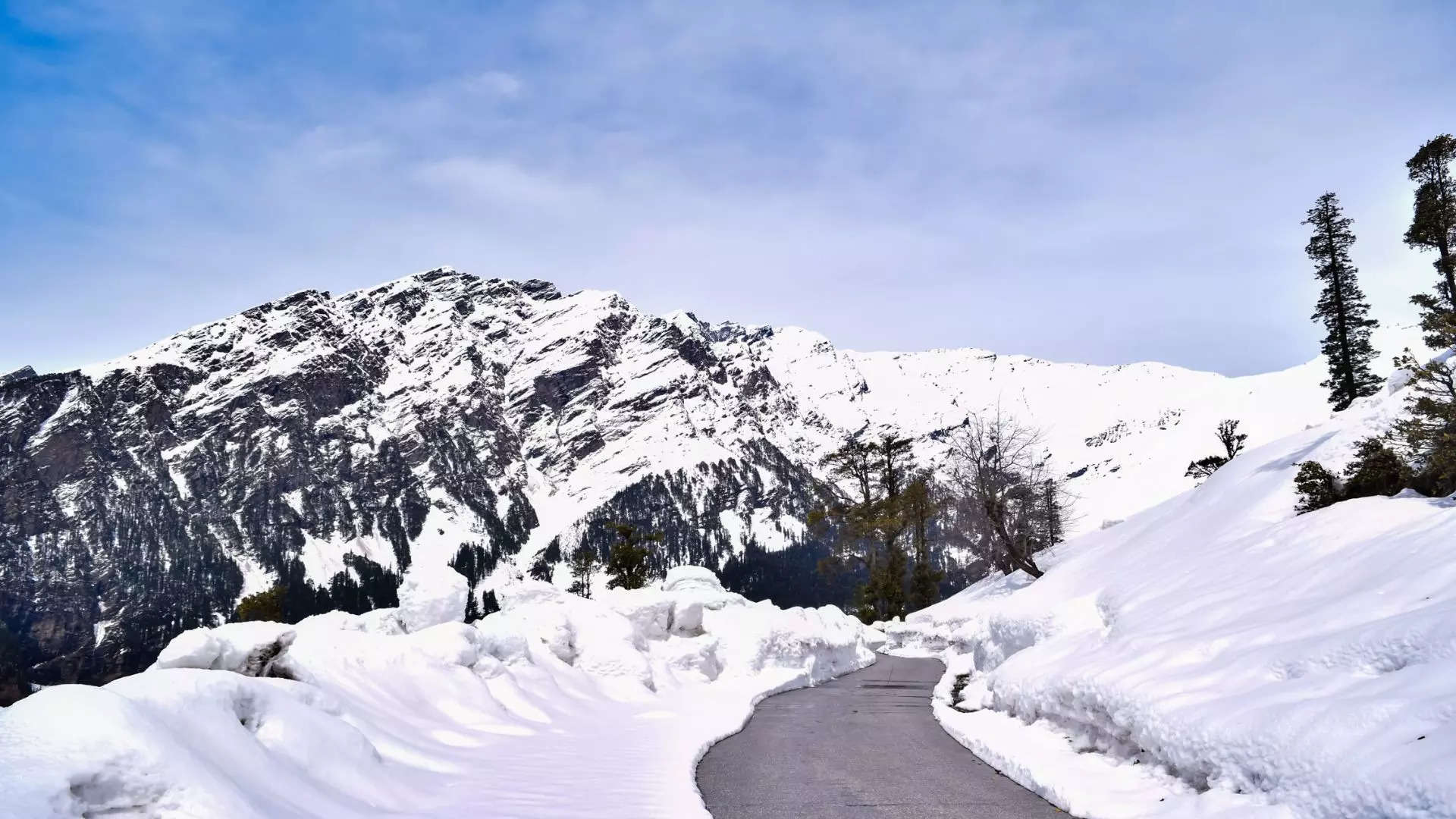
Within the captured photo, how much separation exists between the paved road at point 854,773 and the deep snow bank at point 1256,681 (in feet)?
1.88

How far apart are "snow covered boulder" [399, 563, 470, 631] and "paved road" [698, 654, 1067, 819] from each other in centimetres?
1196

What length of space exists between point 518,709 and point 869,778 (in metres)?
6.67

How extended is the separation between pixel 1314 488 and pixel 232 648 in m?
21.2

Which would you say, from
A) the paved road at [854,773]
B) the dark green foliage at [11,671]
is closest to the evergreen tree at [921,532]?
the paved road at [854,773]

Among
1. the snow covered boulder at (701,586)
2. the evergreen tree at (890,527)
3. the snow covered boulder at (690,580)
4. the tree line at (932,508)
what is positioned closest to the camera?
the snow covered boulder at (701,586)

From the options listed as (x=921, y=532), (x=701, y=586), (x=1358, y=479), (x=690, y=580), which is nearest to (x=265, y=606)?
(x=690, y=580)

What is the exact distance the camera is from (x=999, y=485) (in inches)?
1658

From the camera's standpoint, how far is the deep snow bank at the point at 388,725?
229 inches

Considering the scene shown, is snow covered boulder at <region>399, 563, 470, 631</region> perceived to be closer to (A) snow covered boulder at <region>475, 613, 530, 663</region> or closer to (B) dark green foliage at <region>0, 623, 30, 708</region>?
(A) snow covered boulder at <region>475, 613, 530, 663</region>

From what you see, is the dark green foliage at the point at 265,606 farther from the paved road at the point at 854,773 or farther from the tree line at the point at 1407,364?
the tree line at the point at 1407,364

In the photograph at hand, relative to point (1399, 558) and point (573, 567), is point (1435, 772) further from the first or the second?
point (573, 567)

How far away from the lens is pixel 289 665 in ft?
39.1

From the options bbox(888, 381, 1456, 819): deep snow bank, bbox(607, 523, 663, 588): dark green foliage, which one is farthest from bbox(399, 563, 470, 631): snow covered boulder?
bbox(607, 523, 663, 588): dark green foliage

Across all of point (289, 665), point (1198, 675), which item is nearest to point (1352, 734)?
point (1198, 675)
